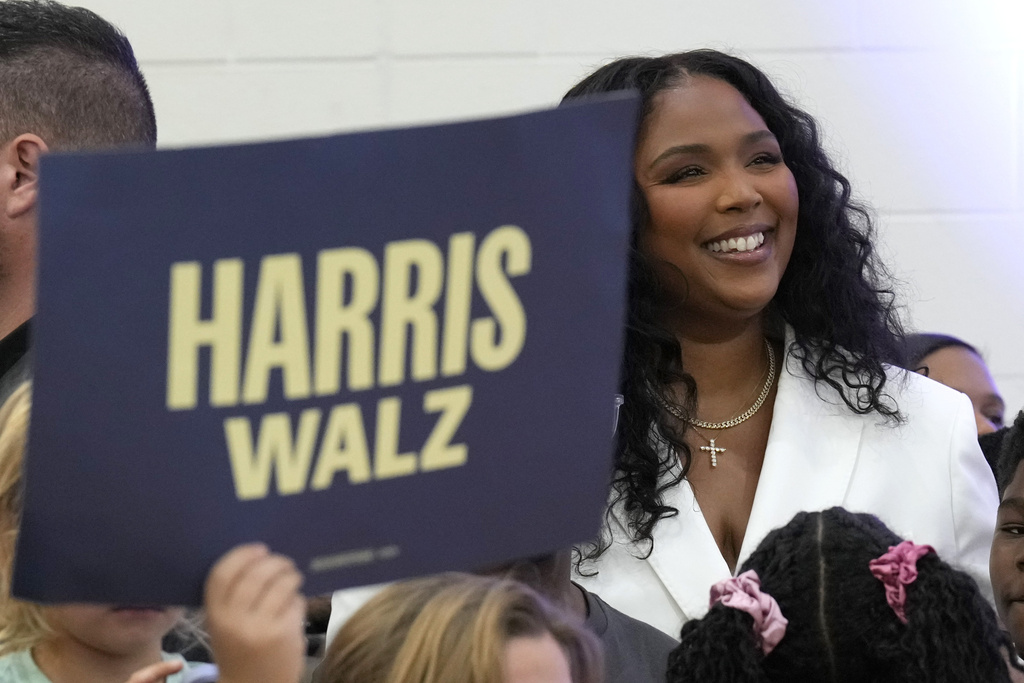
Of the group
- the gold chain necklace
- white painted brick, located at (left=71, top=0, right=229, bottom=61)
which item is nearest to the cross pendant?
the gold chain necklace

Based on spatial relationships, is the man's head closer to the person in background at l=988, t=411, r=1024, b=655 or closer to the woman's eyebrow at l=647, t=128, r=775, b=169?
the woman's eyebrow at l=647, t=128, r=775, b=169

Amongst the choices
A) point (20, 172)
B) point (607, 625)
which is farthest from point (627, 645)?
point (20, 172)

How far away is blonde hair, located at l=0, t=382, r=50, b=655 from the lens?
1.12 meters

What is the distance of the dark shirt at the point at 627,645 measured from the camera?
4.53ft

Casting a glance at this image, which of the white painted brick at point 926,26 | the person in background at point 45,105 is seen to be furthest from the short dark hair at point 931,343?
the person in background at point 45,105

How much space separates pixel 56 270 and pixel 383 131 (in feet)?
0.61

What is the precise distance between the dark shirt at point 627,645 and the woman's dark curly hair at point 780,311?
20 cm

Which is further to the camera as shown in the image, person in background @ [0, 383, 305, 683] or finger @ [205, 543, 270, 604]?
person in background @ [0, 383, 305, 683]

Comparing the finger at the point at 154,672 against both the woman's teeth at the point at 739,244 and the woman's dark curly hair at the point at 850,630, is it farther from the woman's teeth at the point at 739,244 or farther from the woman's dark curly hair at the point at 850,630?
the woman's teeth at the point at 739,244

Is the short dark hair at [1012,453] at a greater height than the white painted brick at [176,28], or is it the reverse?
the white painted brick at [176,28]

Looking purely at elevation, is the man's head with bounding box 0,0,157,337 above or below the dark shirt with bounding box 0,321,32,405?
above

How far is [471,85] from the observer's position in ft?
9.57

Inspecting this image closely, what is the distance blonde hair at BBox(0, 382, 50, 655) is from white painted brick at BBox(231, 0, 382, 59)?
1.84m

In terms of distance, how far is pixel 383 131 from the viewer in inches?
31.1
